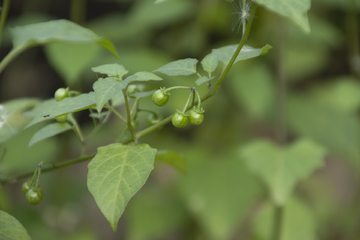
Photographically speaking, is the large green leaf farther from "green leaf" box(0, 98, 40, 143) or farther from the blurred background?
the blurred background

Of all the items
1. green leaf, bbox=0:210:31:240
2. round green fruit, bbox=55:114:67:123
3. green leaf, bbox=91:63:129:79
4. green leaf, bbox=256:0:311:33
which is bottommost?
green leaf, bbox=0:210:31:240

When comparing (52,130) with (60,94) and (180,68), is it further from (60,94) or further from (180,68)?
(180,68)

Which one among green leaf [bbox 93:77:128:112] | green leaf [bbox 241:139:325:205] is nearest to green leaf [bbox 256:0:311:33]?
green leaf [bbox 93:77:128:112]

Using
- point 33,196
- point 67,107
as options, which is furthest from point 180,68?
point 33,196

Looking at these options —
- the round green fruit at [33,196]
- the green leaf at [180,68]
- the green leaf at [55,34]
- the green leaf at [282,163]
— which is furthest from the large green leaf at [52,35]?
the green leaf at [282,163]

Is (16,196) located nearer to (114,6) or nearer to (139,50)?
(139,50)

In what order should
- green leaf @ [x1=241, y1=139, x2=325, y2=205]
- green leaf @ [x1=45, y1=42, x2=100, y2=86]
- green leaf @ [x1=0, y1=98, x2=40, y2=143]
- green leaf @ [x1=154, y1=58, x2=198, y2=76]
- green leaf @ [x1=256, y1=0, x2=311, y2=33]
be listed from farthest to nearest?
1. green leaf @ [x1=45, y1=42, x2=100, y2=86]
2. green leaf @ [x1=241, y1=139, x2=325, y2=205]
3. green leaf @ [x1=0, y1=98, x2=40, y2=143]
4. green leaf @ [x1=154, y1=58, x2=198, y2=76]
5. green leaf @ [x1=256, y1=0, x2=311, y2=33]

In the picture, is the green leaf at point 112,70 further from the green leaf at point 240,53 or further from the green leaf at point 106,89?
the green leaf at point 240,53

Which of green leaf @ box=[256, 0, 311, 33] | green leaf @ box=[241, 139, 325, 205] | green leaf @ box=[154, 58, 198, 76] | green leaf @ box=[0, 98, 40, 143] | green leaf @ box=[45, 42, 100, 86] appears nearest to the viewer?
green leaf @ box=[256, 0, 311, 33]
